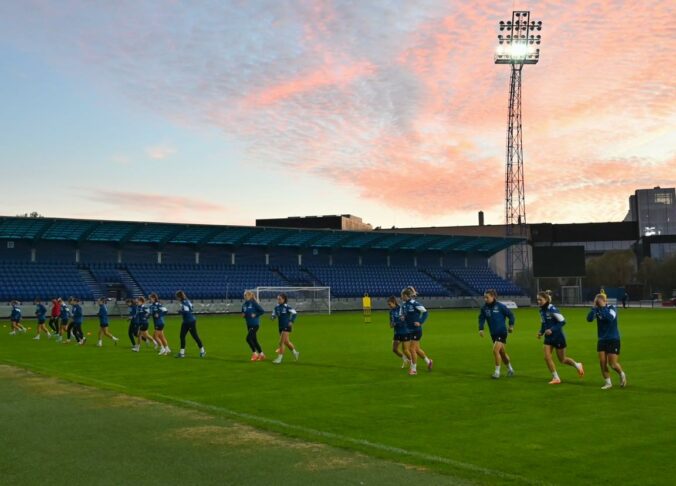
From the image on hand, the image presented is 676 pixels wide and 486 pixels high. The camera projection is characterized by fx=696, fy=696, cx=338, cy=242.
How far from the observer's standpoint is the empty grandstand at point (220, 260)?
63.6 m

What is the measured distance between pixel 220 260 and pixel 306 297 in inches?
425

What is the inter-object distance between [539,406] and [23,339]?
92.6ft

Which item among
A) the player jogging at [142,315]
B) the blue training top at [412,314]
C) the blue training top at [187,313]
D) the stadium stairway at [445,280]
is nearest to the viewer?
the blue training top at [412,314]

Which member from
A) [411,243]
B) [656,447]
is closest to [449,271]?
[411,243]

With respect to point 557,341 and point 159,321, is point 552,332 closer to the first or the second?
point 557,341

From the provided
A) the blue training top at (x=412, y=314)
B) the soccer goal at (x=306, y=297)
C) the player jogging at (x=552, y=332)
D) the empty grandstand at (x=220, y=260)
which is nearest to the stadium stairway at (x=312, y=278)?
the empty grandstand at (x=220, y=260)

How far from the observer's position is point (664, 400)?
1316 cm

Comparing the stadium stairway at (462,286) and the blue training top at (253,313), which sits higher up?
the stadium stairway at (462,286)

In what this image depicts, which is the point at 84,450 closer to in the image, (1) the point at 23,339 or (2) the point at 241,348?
(2) the point at 241,348

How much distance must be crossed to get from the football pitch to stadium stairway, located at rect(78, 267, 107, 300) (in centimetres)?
4283

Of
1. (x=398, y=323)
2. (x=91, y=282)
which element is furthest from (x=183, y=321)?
(x=91, y=282)

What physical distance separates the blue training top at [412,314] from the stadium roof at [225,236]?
50644 millimetres

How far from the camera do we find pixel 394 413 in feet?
39.2

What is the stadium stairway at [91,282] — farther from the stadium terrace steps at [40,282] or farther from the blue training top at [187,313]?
the blue training top at [187,313]
